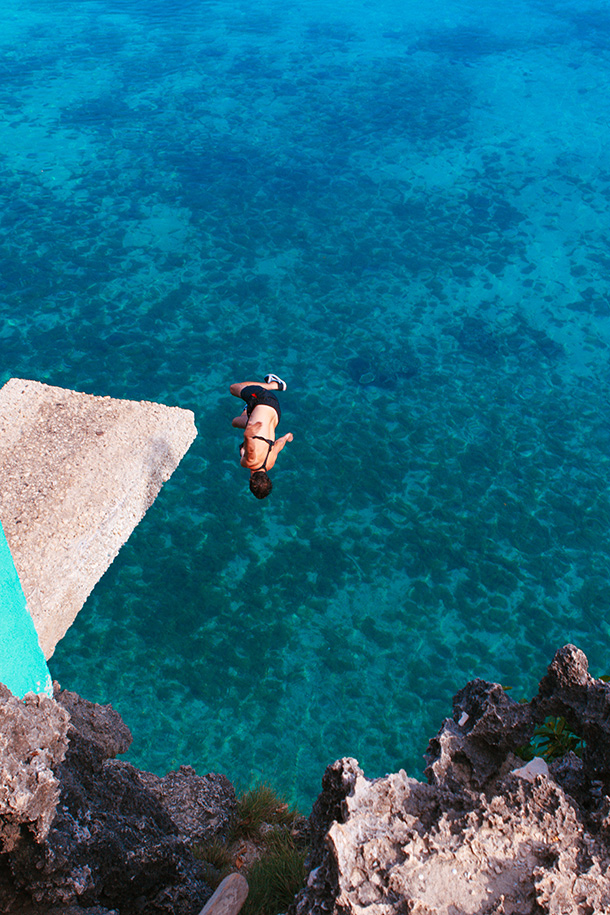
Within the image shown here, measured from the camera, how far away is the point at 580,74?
53.4ft

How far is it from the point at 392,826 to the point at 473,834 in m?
0.28

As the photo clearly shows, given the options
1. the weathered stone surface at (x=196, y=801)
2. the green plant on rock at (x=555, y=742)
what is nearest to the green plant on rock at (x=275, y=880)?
the weathered stone surface at (x=196, y=801)

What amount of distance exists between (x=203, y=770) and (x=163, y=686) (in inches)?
31.4

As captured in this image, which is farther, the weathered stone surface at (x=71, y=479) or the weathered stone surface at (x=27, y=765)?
the weathered stone surface at (x=71, y=479)

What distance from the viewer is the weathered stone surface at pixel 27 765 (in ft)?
9.57

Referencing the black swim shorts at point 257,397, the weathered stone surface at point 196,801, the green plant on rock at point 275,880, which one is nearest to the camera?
the green plant on rock at point 275,880

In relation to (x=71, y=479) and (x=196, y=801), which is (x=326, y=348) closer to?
(x=71, y=479)

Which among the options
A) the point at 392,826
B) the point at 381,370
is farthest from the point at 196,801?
the point at 381,370

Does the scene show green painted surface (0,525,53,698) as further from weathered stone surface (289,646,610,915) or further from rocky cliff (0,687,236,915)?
weathered stone surface (289,646,610,915)

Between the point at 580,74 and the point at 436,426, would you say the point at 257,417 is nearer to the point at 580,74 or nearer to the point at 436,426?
the point at 436,426

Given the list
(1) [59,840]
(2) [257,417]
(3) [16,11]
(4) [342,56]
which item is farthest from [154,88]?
(1) [59,840]

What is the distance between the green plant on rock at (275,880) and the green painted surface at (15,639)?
5.07 ft

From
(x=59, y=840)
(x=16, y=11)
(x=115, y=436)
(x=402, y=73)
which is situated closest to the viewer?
(x=59, y=840)

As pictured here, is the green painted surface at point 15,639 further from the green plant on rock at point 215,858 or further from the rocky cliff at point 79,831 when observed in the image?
the green plant on rock at point 215,858
